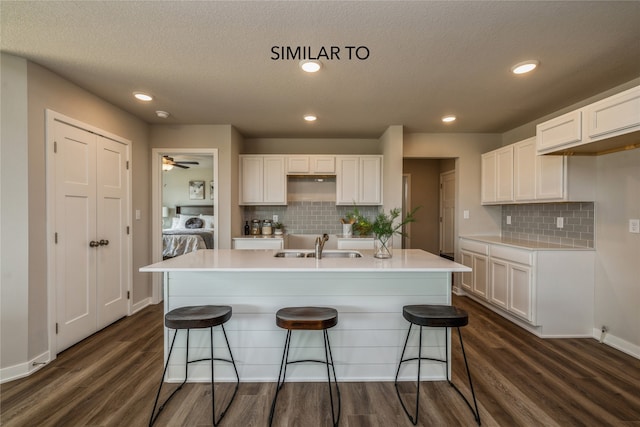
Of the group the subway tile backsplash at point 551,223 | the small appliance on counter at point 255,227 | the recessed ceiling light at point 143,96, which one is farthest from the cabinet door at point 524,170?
the recessed ceiling light at point 143,96

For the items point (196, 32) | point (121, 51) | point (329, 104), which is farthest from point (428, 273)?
point (121, 51)

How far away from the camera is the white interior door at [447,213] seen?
5.80 meters

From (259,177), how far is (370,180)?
170 cm

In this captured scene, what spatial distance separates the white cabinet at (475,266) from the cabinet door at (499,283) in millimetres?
145

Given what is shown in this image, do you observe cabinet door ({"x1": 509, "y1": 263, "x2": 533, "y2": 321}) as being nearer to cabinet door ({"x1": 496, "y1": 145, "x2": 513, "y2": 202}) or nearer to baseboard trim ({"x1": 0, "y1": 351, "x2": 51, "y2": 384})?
cabinet door ({"x1": 496, "y1": 145, "x2": 513, "y2": 202})

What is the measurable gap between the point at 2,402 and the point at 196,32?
2791 mm

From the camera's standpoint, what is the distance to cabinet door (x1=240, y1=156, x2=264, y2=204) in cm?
447

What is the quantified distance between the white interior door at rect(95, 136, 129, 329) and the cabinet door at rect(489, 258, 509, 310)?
4.43 m

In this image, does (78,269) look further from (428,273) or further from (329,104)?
(428,273)

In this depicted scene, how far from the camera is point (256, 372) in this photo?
2.23 metres

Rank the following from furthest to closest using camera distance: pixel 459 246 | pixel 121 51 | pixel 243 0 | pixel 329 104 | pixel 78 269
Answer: pixel 459 246
pixel 329 104
pixel 78 269
pixel 121 51
pixel 243 0

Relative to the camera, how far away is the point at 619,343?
270 centimetres

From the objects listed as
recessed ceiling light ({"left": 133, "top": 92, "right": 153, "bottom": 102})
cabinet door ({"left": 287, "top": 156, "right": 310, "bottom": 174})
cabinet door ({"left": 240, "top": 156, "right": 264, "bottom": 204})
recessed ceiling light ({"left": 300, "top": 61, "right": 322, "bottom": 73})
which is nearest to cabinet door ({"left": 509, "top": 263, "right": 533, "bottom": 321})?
recessed ceiling light ({"left": 300, "top": 61, "right": 322, "bottom": 73})

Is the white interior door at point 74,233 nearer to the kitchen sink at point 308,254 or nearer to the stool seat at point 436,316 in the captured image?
the kitchen sink at point 308,254
